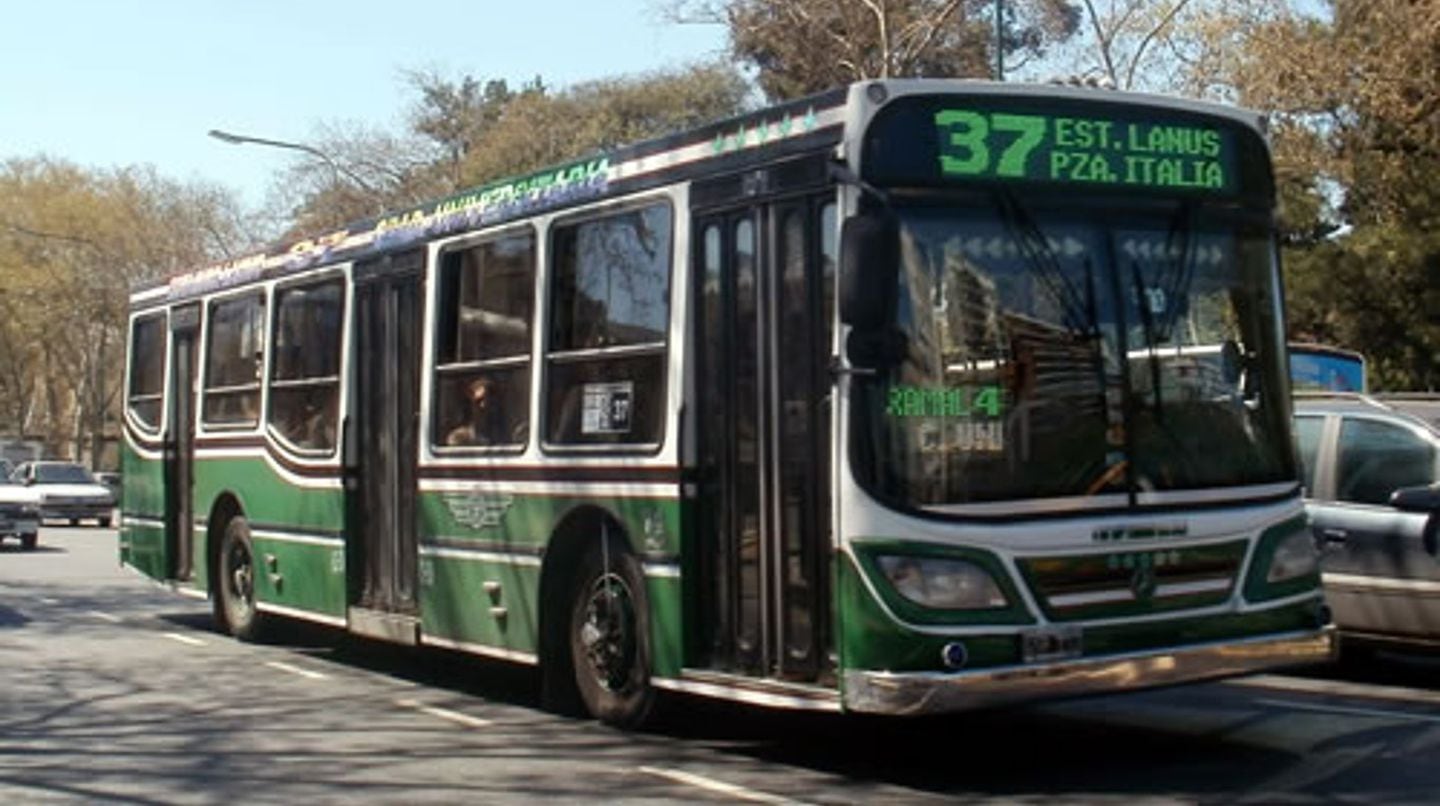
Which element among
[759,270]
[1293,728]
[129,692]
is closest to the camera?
[759,270]

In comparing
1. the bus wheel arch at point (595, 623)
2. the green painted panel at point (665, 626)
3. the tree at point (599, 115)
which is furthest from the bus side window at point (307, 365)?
the tree at point (599, 115)

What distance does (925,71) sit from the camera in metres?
33.5

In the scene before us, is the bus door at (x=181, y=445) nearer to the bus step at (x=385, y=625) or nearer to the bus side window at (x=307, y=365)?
the bus side window at (x=307, y=365)

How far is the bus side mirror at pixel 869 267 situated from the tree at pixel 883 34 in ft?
67.6

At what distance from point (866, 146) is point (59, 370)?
74.6 meters

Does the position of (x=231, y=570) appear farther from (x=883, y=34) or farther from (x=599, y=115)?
(x=599, y=115)

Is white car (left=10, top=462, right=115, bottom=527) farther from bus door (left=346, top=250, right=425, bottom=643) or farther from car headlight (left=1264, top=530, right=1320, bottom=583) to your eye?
car headlight (left=1264, top=530, right=1320, bottom=583)

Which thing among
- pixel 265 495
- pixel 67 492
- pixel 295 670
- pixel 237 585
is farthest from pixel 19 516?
pixel 295 670

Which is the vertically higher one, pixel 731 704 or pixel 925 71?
pixel 925 71

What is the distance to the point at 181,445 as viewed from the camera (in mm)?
15781

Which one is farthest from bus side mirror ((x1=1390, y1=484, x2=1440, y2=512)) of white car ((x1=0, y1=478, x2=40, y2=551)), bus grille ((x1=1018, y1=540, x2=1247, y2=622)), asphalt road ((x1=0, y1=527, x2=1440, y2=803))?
white car ((x1=0, y1=478, x2=40, y2=551))

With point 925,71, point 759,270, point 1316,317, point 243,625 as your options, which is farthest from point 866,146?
point 925,71

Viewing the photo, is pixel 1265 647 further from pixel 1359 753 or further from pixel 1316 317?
pixel 1316 317

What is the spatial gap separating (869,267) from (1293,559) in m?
2.60
